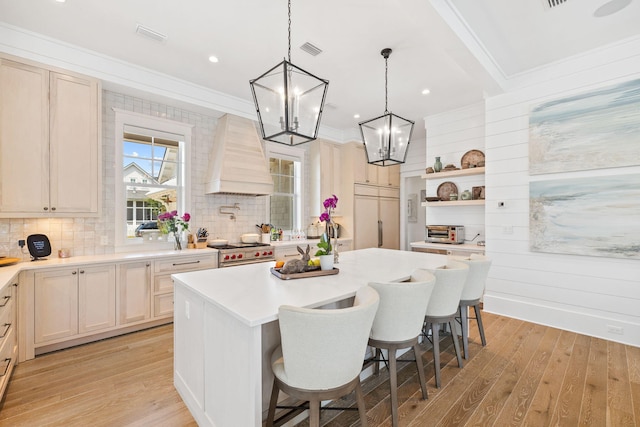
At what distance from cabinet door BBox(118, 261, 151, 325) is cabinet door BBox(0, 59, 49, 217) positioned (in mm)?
1004

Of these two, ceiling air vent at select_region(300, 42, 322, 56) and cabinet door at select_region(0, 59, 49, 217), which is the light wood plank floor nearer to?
cabinet door at select_region(0, 59, 49, 217)

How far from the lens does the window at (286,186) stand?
5.30 meters

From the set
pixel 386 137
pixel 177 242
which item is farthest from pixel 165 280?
pixel 386 137

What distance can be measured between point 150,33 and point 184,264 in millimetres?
2542

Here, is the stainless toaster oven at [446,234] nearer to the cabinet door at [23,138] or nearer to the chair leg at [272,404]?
the chair leg at [272,404]

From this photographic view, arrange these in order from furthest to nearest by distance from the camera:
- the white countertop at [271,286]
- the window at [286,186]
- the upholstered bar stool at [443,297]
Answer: the window at [286,186]
the upholstered bar stool at [443,297]
the white countertop at [271,286]

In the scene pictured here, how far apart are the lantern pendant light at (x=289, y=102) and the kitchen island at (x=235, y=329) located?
1.05m

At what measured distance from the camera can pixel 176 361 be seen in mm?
2184

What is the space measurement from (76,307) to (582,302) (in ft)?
18.0

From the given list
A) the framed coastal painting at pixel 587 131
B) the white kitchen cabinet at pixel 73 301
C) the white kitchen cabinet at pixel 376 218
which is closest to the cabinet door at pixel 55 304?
the white kitchen cabinet at pixel 73 301

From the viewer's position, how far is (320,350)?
1.34 m

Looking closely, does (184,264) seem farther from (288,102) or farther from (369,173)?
(369,173)

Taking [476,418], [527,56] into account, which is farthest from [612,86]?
[476,418]

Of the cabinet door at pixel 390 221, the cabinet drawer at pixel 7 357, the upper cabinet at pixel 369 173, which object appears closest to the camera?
the cabinet drawer at pixel 7 357
